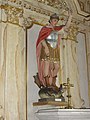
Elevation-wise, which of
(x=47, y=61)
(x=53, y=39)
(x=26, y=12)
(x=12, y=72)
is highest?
(x=26, y=12)

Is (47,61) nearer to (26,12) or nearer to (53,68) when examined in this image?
(53,68)

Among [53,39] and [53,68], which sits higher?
[53,39]

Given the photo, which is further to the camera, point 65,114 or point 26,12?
point 26,12

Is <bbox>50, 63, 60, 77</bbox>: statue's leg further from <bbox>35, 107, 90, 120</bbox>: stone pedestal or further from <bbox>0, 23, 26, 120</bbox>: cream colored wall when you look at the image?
<bbox>35, 107, 90, 120</bbox>: stone pedestal

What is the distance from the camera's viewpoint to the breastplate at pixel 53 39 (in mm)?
4445

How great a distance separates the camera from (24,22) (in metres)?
4.68

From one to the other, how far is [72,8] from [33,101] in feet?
6.63

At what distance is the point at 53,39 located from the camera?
4.48 meters

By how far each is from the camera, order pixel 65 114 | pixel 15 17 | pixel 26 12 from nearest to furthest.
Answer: pixel 65 114 → pixel 15 17 → pixel 26 12

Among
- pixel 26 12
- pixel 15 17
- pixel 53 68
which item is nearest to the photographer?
pixel 53 68

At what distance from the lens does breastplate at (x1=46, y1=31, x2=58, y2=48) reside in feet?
14.6

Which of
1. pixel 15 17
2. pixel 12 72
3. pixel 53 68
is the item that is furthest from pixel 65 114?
pixel 15 17

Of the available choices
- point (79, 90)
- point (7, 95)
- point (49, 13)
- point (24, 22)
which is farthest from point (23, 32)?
point (79, 90)

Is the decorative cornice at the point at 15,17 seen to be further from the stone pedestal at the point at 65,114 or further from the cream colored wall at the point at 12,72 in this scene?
the stone pedestal at the point at 65,114
